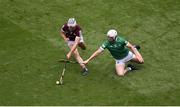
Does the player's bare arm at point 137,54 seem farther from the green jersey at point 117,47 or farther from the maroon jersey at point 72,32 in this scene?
the maroon jersey at point 72,32

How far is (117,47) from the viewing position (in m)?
15.6

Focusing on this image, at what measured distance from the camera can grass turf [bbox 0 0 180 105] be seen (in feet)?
48.7

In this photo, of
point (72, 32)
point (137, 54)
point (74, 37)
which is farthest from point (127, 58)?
point (72, 32)

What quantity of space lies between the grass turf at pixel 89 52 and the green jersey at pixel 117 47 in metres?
0.64

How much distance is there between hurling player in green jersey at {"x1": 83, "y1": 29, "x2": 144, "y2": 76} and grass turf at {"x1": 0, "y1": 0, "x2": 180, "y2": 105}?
0.30 metres

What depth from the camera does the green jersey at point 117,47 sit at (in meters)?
15.6

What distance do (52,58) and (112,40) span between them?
2.64m

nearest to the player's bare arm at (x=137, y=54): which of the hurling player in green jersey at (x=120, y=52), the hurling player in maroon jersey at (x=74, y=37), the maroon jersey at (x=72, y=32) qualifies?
the hurling player in green jersey at (x=120, y=52)

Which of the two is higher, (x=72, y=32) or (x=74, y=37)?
(x=72, y=32)

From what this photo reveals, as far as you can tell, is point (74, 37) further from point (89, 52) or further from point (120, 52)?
point (120, 52)

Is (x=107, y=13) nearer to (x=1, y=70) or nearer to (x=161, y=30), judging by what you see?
(x=161, y=30)

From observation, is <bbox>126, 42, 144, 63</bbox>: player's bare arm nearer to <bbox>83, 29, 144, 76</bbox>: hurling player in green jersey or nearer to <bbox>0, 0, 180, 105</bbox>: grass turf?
<bbox>83, 29, 144, 76</bbox>: hurling player in green jersey

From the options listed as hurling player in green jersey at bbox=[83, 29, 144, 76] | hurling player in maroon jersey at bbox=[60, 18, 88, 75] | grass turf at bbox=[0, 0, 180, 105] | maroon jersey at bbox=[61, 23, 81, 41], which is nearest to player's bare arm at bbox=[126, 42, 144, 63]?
hurling player in green jersey at bbox=[83, 29, 144, 76]

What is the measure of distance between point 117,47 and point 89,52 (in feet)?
6.28
